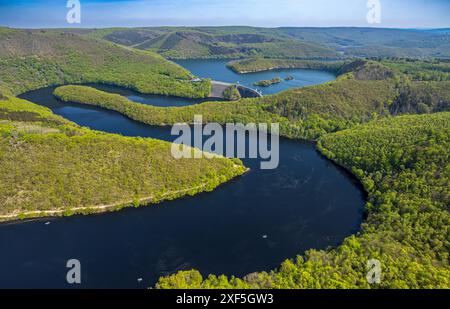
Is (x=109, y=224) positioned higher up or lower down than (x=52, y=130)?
lower down

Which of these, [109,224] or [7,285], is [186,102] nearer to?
[109,224]

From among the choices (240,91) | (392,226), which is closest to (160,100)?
(240,91)

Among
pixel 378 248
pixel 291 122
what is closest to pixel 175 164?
pixel 378 248
